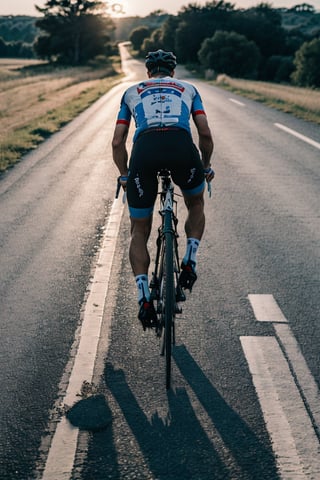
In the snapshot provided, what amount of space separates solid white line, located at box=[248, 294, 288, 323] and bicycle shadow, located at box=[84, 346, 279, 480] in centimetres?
114

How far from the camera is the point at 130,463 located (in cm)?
287

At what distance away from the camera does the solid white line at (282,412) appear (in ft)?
9.45

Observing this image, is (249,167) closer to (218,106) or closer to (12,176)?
(12,176)

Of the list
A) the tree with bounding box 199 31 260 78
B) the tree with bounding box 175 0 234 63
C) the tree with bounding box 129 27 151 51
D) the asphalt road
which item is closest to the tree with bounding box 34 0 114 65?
the tree with bounding box 175 0 234 63

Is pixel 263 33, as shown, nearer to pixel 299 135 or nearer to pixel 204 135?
pixel 299 135

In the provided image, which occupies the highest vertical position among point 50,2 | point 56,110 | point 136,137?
point 50,2

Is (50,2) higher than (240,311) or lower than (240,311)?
higher

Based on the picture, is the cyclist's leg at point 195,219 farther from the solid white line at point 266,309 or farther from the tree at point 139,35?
the tree at point 139,35

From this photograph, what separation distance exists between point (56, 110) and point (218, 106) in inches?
264

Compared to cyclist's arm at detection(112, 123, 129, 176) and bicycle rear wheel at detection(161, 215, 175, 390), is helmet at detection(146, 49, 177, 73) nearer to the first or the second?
cyclist's arm at detection(112, 123, 129, 176)

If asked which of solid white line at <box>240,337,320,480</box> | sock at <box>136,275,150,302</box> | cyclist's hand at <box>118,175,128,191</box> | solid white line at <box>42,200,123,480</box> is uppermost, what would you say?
cyclist's hand at <box>118,175,128,191</box>

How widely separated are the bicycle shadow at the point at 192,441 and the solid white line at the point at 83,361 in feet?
0.58

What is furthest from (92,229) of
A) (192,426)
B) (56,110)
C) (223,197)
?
(56,110)

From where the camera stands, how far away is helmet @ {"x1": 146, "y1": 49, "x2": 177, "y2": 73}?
4.17 m
